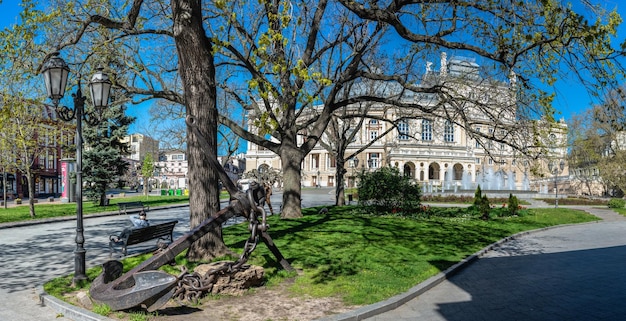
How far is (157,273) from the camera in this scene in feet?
17.0

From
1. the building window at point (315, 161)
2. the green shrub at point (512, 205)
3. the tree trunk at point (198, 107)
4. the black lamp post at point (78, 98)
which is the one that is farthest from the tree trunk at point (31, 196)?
the building window at point (315, 161)

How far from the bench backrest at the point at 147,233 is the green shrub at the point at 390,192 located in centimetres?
1071

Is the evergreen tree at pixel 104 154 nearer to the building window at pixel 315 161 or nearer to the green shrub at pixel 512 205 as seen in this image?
the green shrub at pixel 512 205

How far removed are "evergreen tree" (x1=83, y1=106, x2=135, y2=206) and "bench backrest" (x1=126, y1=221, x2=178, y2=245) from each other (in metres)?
21.2

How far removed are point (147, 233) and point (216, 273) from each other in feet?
13.9

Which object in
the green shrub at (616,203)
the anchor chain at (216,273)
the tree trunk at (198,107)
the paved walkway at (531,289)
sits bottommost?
the green shrub at (616,203)

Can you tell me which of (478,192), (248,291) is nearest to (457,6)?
(248,291)

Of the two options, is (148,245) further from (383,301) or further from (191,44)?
(383,301)

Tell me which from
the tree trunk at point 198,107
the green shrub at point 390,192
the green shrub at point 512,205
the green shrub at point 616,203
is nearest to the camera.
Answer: the tree trunk at point 198,107

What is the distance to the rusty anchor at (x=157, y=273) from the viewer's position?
511 centimetres

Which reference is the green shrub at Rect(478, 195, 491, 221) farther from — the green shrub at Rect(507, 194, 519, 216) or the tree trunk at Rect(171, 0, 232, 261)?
the tree trunk at Rect(171, 0, 232, 261)

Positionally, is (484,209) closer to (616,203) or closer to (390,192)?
(390,192)

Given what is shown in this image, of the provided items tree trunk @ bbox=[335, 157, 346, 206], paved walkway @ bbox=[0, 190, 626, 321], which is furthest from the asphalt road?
tree trunk @ bbox=[335, 157, 346, 206]

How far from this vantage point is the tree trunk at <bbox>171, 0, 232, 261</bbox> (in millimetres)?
8320
